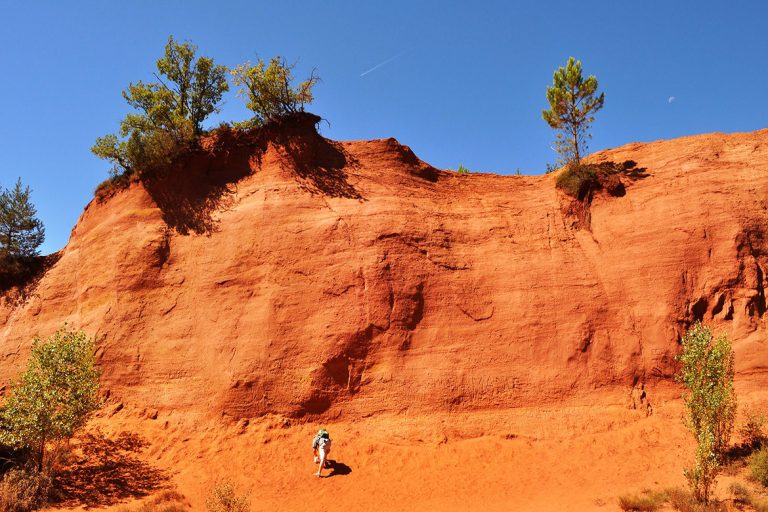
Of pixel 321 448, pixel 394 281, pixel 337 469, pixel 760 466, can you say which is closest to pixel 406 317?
pixel 394 281

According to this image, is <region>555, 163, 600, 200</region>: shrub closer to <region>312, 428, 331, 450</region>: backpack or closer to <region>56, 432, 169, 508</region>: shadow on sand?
<region>312, 428, 331, 450</region>: backpack

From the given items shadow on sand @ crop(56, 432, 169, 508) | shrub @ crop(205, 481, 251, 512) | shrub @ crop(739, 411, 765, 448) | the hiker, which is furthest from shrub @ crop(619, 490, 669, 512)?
shadow on sand @ crop(56, 432, 169, 508)

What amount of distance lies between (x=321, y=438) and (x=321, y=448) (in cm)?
26

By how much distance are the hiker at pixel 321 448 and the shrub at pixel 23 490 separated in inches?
248

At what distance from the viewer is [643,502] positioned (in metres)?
12.5

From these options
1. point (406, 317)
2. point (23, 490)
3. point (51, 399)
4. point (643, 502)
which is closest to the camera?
point (643, 502)

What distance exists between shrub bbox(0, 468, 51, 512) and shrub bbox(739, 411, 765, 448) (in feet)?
56.3

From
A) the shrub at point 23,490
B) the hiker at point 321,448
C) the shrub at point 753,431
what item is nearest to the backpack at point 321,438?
the hiker at point 321,448

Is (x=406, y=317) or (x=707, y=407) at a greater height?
(x=406, y=317)

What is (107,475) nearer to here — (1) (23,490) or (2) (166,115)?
(1) (23,490)

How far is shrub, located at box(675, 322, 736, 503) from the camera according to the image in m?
11.9

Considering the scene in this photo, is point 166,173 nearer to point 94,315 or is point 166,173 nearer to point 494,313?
point 94,315

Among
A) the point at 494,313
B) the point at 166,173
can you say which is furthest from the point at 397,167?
the point at 166,173

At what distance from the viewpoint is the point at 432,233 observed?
62.5 ft
